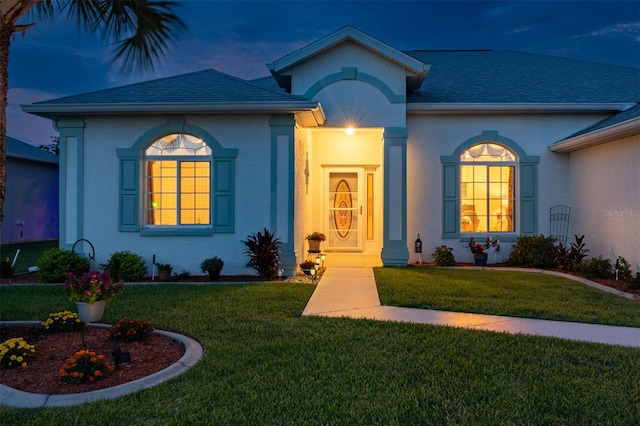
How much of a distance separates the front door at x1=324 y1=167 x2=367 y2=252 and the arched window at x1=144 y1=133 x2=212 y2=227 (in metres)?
4.29

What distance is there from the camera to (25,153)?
18.3 meters

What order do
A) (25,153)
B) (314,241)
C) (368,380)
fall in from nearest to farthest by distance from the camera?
(368,380) → (314,241) → (25,153)

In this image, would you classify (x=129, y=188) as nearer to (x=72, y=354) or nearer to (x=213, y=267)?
(x=213, y=267)

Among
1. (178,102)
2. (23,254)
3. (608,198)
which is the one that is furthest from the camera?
(23,254)

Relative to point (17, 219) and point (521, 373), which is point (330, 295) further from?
point (17, 219)

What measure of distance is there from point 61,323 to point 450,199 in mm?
9153

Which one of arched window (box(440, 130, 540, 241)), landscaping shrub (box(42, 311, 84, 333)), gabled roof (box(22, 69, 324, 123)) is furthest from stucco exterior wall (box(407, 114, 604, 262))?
landscaping shrub (box(42, 311, 84, 333))

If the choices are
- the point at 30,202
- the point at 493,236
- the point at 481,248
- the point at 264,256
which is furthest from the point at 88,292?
the point at 30,202

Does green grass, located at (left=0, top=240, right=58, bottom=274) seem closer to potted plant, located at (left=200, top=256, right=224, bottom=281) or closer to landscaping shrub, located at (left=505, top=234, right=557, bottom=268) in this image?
potted plant, located at (left=200, top=256, right=224, bottom=281)

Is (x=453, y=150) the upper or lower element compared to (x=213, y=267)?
upper

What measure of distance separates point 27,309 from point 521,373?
6.41 meters

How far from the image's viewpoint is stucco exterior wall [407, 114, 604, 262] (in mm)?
11609

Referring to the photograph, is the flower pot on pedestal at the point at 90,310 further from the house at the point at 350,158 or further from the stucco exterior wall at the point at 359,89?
the stucco exterior wall at the point at 359,89

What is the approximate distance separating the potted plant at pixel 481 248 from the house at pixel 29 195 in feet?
55.2
